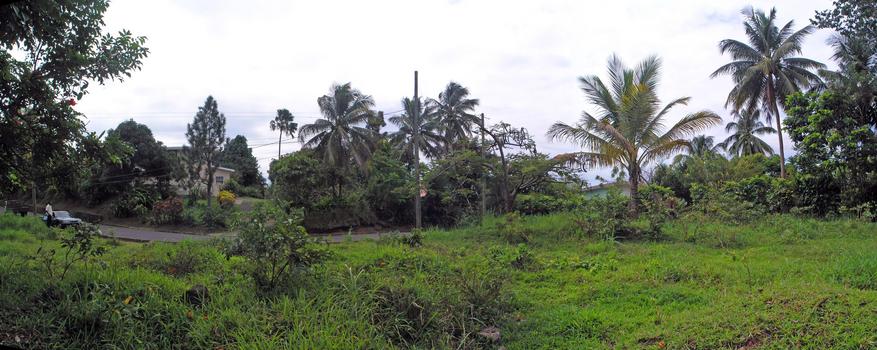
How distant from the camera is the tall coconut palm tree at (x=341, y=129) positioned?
28.0 metres

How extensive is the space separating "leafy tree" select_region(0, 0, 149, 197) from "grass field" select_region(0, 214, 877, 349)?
96 cm

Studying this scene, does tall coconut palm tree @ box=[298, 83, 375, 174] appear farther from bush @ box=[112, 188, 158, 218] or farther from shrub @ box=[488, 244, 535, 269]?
shrub @ box=[488, 244, 535, 269]

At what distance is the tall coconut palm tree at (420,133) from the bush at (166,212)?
490 inches

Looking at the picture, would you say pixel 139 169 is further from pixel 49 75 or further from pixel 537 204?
pixel 49 75

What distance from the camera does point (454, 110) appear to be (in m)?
34.2

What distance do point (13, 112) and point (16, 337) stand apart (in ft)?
6.13

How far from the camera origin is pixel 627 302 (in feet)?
16.7

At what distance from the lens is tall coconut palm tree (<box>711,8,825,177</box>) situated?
75.4 ft

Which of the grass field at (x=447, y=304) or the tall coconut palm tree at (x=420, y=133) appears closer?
the grass field at (x=447, y=304)

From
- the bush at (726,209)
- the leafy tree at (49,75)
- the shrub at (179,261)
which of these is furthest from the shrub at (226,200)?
the leafy tree at (49,75)

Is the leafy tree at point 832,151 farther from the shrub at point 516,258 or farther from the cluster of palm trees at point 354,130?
the cluster of palm trees at point 354,130

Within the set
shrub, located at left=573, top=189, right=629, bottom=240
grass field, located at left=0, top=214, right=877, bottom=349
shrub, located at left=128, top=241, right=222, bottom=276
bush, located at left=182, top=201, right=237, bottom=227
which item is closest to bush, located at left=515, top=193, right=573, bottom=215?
shrub, located at left=573, top=189, right=629, bottom=240

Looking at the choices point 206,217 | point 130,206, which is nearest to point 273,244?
point 206,217

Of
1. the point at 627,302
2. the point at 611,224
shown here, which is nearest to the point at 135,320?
the point at 627,302
